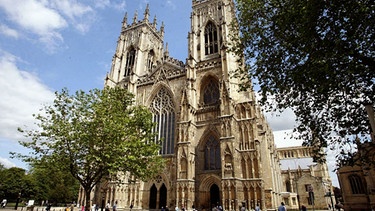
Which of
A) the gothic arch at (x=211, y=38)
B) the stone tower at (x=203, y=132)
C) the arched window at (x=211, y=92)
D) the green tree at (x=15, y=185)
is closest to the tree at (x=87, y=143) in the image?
the stone tower at (x=203, y=132)

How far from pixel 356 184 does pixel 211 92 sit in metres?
19.0

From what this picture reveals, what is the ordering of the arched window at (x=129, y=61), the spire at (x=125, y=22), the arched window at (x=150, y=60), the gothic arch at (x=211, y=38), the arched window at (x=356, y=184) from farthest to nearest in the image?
the spire at (x=125, y=22)
the arched window at (x=150, y=60)
the arched window at (x=129, y=61)
the gothic arch at (x=211, y=38)
the arched window at (x=356, y=184)

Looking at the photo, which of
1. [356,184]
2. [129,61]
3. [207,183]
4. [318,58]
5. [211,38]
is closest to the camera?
[318,58]

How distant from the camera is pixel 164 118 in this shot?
29.7m

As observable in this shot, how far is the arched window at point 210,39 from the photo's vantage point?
105 ft

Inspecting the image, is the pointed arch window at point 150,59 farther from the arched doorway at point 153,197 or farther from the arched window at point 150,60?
the arched doorway at point 153,197

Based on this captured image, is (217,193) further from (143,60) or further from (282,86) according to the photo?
(143,60)

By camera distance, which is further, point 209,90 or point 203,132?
point 209,90

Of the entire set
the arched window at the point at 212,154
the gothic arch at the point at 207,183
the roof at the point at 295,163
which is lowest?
the gothic arch at the point at 207,183

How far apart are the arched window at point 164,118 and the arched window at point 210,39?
848 centimetres

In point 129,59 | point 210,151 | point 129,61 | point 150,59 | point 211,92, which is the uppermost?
point 150,59

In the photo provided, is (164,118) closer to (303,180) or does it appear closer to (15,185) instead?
(303,180)

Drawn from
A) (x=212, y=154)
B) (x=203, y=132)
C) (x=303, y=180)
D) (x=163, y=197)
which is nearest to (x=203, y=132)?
(x=203, y=132)

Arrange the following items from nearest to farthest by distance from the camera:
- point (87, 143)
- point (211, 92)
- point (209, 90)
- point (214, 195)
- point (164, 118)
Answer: point (87, 143) < point (214, 195) < point (211, 92) < point (209, 90) < point (164, 118)
